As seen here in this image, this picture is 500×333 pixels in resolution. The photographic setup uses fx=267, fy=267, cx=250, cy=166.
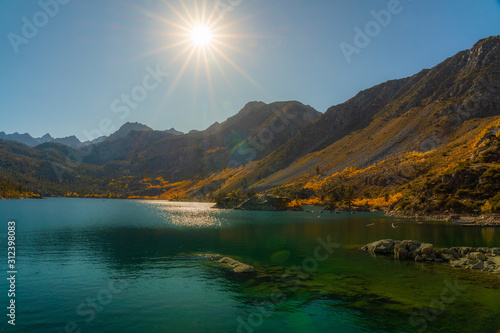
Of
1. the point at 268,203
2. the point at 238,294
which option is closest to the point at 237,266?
the point at 238,294

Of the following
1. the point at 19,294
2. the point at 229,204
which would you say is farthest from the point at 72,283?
the point at 229,204

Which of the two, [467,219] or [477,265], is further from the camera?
[467,219]

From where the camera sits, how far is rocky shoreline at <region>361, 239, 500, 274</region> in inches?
1392

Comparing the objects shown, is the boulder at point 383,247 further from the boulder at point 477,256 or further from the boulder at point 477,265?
the boulder at point 477,265

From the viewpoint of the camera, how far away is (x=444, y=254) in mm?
40625

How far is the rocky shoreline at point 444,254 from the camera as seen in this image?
3535 centimetres

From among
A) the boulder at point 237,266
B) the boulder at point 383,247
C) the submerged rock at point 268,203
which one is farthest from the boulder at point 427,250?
the submerged rock at point 268,203

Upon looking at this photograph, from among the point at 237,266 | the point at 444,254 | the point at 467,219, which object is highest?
the point at 237,266

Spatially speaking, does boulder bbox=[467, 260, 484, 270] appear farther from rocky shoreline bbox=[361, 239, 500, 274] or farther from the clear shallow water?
the clear shallow water

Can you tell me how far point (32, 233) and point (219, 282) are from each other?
187 ft

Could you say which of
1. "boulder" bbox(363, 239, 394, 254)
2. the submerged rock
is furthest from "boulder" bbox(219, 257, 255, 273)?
the submerged rock

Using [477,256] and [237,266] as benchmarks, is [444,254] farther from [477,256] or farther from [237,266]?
[237,266]

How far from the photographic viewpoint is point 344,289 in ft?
89.2

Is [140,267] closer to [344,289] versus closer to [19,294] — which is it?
[19,294]
